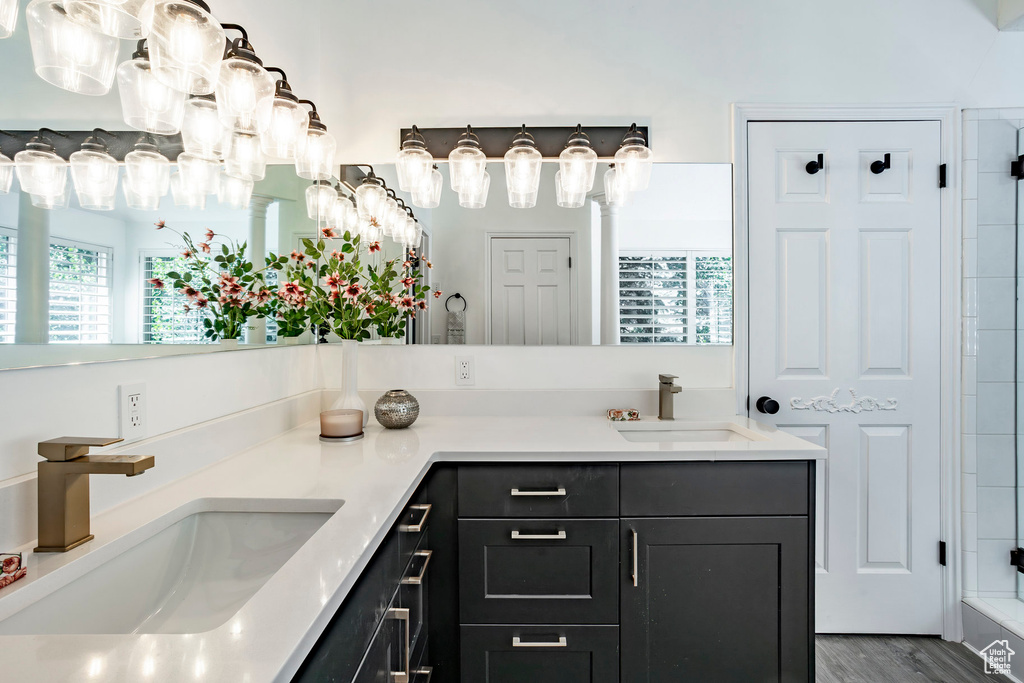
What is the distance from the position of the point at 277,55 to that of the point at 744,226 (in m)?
1.95

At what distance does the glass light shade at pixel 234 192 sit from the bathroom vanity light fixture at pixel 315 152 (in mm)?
177

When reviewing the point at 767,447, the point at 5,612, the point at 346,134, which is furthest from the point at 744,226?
the point at 5,612

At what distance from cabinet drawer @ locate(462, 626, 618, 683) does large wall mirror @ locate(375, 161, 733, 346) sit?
106cm

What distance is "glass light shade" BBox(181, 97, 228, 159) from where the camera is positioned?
3.95 feet

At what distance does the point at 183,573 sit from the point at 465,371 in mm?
1269

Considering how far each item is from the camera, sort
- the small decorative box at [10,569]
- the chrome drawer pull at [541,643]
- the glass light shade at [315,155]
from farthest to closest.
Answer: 1. the glass light shade at [315,155]
2. the chrome drawer pull at [541,643]
3. the small decorative box at [10,569]

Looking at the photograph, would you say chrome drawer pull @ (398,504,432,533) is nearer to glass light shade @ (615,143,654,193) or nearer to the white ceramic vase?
the white ceramic vase

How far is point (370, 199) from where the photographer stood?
6.69 ft

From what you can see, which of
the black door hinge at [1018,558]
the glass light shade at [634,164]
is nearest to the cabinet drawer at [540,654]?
the glass light shade at [634,164]

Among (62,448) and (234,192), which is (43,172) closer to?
(62,448)

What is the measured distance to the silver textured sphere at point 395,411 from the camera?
1733 mm

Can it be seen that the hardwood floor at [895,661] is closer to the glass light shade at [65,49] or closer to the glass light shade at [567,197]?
the glass light shade at [567,197]

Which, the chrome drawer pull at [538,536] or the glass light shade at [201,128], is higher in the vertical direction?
the glass light shade at [201,128]

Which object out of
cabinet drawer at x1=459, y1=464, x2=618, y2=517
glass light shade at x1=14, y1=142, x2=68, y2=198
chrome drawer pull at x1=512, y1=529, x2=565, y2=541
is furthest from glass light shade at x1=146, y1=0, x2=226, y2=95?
chrome drawer pull at x1=512, y1=529, x2=565, y2=541
